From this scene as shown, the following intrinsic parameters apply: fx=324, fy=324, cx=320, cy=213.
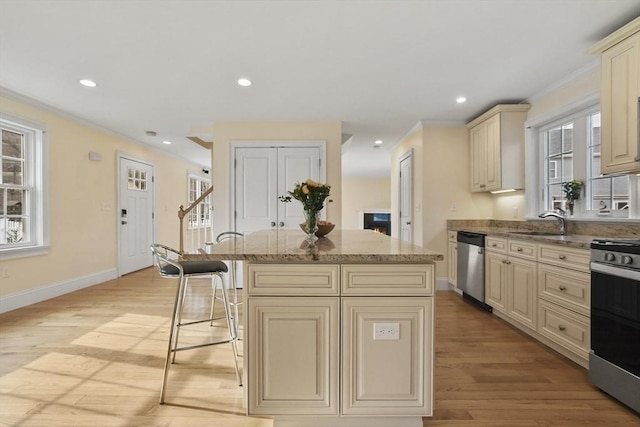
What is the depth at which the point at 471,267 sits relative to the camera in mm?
3697

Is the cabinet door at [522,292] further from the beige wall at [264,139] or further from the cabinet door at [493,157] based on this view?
the beige wall at [264,139]

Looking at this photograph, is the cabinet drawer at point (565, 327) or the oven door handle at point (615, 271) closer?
the oven door handle at point (615, 271)

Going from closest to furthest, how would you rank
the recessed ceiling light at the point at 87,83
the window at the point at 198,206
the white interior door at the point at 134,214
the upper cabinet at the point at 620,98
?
the upper cabinet at the point at 620,98 < the recessed ceiling light at the point at 87,83 < the white interior door at the point at 134,214 < the window at the point at 198,206

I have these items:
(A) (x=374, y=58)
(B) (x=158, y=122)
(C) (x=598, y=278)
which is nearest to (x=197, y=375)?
(C) (x=598, y=278)

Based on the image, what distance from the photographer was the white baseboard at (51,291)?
11.4 feet

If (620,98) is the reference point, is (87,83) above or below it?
above

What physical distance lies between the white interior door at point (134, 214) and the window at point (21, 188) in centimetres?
145

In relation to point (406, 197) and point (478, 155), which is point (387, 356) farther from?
point (406, 197)

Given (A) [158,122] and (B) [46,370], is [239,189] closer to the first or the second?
(A) [158,122]

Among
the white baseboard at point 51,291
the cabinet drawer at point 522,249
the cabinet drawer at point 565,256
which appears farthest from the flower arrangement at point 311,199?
the white baseboard at point 51,291

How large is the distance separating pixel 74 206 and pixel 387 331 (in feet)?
15.5

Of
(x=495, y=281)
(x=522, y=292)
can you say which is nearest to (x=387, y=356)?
(x=522, y=292)

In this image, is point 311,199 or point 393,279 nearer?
point 393,279

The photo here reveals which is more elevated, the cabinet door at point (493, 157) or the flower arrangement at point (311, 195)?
the cabinet door at point (493, 157)
